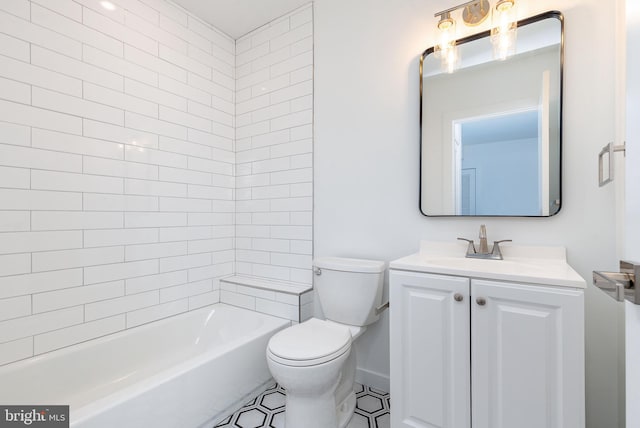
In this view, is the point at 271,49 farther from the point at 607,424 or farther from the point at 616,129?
the point at 607,424

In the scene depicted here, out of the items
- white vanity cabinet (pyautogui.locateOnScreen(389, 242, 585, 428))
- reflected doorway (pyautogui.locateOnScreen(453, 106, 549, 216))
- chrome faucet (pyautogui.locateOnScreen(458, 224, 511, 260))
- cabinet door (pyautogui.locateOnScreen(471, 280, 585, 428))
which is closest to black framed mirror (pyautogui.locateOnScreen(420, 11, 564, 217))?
reflected doorway (pyautogui.locateOnScreen(453, 106, 549, 216))

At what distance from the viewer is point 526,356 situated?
1050mm

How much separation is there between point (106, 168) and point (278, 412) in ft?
5.66

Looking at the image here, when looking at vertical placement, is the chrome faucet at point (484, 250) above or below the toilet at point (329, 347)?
above

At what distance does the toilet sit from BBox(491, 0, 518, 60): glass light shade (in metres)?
1.27

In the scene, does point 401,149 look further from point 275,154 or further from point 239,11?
point 239,11

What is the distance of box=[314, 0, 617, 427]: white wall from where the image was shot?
131cm

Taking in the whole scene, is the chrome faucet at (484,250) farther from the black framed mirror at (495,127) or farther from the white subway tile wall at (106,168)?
the white subway tile wall at (106,168)

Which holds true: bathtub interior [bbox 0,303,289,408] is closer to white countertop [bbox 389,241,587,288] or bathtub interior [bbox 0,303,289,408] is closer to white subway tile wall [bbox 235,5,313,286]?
white subway tile wall [bbox 235,5,313,286]

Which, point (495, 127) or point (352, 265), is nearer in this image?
point (495, 127)

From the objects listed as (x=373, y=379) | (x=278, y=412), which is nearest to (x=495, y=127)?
(x=373, y=379)

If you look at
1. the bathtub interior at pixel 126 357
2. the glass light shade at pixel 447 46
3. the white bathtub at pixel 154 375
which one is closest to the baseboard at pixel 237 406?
the white bathtub at pixel 154 375

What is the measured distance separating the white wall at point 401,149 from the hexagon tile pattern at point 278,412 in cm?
15

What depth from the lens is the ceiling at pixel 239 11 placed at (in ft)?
7.02
